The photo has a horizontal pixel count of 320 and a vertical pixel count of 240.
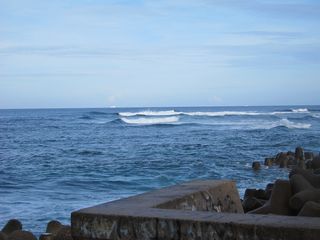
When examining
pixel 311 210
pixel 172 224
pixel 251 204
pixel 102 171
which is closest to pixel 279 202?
pixel 311 210

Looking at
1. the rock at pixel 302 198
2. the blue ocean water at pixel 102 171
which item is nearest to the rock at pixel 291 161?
A: the blue ocean water at pixel 102 171

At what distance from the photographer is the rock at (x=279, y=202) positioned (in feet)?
19.8

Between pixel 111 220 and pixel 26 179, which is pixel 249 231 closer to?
pixel 111 220

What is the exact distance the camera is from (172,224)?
378 cm

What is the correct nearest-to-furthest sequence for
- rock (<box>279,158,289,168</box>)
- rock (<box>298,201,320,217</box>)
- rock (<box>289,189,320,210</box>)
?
rock (<box>298,201,320,217</box>) → rock (<box>289,189,320,210</box>) → rock (<box>279,158,289,168</box>)

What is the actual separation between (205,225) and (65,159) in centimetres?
2153

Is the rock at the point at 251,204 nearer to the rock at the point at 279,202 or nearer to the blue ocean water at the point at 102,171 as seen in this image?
the rock at the point at 279,202

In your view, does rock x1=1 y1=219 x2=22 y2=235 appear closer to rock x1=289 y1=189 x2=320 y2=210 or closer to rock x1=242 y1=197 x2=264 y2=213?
rock x1=242 y1=197 x2=264 y2=213

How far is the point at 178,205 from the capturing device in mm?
4574

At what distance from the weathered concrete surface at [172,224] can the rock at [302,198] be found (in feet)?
6.14

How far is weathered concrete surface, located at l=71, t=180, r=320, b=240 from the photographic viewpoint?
11.5ft

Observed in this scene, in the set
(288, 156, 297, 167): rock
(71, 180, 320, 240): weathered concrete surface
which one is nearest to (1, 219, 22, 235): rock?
(71, 180, 320, 240): weathered concrete surface

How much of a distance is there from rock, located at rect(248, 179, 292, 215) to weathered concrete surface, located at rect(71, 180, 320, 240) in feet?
6.11

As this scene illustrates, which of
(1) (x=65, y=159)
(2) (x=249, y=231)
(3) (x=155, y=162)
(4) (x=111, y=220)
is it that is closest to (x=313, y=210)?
(2) (x=249, y=231)
